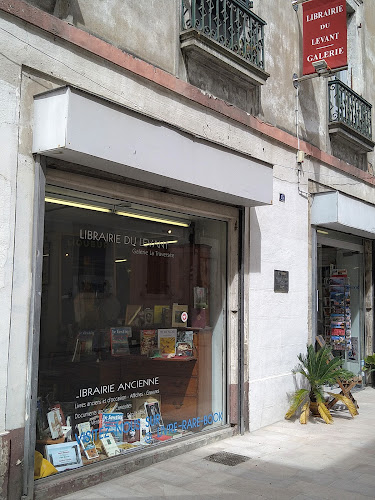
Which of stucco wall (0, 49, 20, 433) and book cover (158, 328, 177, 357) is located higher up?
stucco wall (0, 49, 20, 433)

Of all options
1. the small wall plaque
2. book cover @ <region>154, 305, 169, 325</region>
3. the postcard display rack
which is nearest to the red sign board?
the small wall plaque

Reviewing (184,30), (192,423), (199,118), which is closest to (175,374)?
(192,423)

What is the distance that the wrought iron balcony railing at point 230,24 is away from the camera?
6.13 meters

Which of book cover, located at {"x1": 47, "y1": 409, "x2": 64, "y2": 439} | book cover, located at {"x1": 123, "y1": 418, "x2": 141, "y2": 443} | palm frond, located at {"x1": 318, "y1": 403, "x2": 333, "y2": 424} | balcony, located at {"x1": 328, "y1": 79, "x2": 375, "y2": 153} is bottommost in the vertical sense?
palm frond, located at {"x1": 318, "y1": 403, "x2": 333, "y2": 424}

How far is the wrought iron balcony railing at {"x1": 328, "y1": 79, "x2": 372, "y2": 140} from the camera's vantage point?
925 cm

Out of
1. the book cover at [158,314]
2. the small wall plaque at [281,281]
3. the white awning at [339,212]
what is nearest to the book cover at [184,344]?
the book cover at [158,314]

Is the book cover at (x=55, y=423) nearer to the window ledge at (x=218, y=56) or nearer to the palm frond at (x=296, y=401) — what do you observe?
the palm frond at (x=296, y=401)

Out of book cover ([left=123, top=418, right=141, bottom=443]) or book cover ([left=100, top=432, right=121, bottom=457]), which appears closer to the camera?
book cover ([left=100, top=432, right=121, bottom=457])

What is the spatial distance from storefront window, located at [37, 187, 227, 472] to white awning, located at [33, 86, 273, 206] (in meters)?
0.56

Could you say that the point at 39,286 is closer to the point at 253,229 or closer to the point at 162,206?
the point at 162,206

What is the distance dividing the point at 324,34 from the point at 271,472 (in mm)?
6294

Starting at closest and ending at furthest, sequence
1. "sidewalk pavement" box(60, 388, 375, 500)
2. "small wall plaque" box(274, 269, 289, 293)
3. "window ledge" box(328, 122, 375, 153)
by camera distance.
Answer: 1. "sidewalk pavement" box(60, 388, 375, 500)
2. "small wall plaque" box(274, 269, 289, 293)
3. "window ledge" box(328, 122, 375, 153)

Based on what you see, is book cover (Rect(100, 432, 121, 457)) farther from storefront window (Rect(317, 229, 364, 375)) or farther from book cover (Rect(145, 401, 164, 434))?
storefront window (Rect(317, 229, 364, 375))

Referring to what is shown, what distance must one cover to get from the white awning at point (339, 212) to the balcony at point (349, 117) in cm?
132
